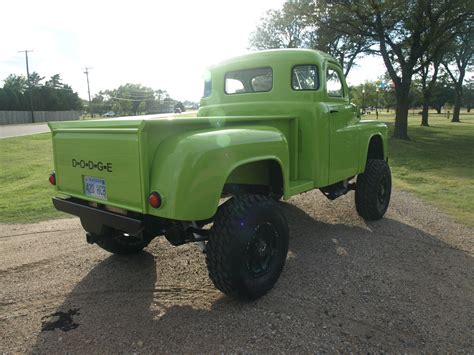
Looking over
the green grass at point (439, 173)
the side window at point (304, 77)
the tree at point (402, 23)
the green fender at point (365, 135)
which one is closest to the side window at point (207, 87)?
the side window at point (304, 77)

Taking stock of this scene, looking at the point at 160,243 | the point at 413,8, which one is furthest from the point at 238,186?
the point at 413,8

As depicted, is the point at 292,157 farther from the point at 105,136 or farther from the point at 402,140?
the point at 402,140

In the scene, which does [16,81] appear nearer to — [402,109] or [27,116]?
[27,116]

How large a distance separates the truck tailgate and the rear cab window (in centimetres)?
223

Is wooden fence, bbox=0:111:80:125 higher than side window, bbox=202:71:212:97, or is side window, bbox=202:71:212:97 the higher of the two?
wooden fence, bbox=0:111:80:125

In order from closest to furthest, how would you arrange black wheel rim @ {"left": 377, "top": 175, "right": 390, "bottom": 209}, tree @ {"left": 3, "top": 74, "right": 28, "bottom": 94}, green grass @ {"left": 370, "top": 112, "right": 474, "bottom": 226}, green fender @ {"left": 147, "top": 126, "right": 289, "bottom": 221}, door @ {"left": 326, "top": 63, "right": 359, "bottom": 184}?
green fender @ {"left": 147, "top": 126, "right": 289, "bottom": 221} → door @ {"left": 326, "top": 63, "right": 359, "bottom": 184} → black wheel rim @ {"left": 377, "top": 175, "right": 390, "bottom": 209} → green grass @ {"left": 370, "top": 112, "right": 474, "bottom": 226} → tree @ {"left": 3, "top": 74, "right": 28, "bottom": 94}

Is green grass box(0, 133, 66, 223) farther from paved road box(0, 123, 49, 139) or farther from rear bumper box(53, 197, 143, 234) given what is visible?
paved road box(0, 123, 49, 139)

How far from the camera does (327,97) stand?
14.2ft

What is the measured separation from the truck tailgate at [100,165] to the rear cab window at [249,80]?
2.23 metres

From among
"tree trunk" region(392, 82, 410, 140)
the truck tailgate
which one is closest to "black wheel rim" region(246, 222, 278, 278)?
the truck tailgate

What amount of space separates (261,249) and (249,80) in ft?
7.84

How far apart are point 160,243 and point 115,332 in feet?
5.85

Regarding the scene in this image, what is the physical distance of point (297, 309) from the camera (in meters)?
3.07

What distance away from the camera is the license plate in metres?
3.04
